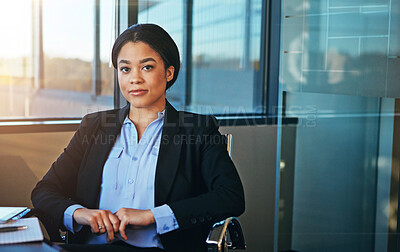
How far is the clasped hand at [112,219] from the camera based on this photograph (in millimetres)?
1718

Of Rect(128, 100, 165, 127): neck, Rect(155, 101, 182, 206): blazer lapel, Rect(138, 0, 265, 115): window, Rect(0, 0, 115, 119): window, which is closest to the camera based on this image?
Rect(155, 101, 182, 206): blazer lapel

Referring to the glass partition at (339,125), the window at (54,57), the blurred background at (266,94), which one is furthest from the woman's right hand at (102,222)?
the glass partition at (339,125)

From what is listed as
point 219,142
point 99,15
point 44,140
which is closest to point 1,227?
point 219,142

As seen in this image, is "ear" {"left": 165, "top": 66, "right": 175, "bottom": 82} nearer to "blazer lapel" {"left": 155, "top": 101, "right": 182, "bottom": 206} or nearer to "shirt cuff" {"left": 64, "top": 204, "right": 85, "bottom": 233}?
"blazer lapel" {"left": 155, "top": 101, "right": 182, "bottom": 206}

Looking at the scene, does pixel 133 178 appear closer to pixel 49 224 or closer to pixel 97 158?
pixel 97 158

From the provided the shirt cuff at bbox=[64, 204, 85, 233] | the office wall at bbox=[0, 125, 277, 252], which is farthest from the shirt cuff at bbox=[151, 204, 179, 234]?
the office wall at bbox=[0, 125, 277, 252]

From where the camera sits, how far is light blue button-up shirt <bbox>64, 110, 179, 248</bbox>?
6.12ft

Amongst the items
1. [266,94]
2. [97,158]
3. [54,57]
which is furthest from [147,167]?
[266,94]

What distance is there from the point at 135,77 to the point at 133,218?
1.81ft

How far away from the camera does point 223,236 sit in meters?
1.86

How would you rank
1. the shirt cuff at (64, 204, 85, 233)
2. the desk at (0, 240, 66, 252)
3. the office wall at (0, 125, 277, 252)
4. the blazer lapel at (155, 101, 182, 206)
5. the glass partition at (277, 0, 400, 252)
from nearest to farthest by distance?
the desk at (0, 240, 66, 252)
the shirt cuff at (64, 204, 85, 233)
the blazer lapel at (155, 101, 182, 206)
the glass partition at (277, 0, 400, 252)
the office wall at (0, 125, 277, 252)

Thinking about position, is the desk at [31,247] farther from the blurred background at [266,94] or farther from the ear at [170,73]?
the blurred background at [266,94]

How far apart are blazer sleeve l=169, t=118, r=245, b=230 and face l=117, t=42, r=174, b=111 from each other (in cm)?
26

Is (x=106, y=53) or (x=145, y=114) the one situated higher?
(x=106, y=53)
